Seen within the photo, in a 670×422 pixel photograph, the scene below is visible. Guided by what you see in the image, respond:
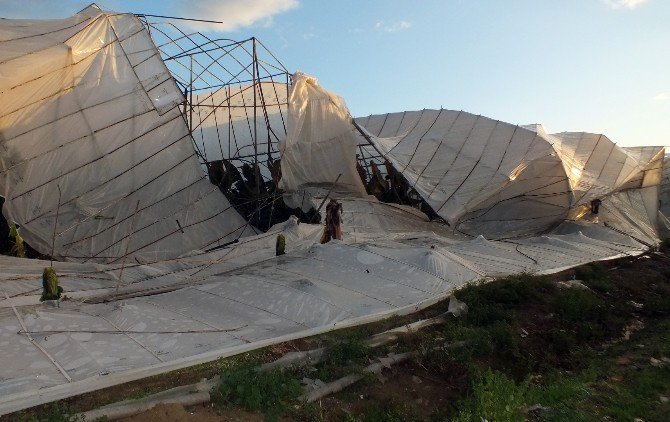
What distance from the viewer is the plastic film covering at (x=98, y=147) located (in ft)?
29.8

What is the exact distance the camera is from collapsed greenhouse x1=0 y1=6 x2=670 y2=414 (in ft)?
17.0

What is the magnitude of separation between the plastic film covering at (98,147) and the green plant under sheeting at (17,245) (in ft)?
0.77

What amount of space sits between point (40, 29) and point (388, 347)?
774 centimetres

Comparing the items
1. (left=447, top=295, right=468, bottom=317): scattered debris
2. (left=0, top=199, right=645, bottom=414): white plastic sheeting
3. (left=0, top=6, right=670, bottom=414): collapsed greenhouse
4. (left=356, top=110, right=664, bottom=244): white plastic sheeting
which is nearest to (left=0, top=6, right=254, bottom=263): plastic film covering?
(left=0, top=6, right=670, bottom=414): collapsed greenhouse

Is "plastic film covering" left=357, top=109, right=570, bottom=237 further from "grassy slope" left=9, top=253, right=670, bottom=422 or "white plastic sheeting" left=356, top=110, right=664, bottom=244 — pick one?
"grassy slope" left=9, top=253, right=670, bottom=422

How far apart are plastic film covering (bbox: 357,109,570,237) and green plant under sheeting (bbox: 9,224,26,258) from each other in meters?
6.82

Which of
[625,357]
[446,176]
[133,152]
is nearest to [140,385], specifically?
[625,357]

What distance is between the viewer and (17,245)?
8547 mm

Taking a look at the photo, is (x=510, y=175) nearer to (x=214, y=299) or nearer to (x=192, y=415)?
(x=214, y=299)

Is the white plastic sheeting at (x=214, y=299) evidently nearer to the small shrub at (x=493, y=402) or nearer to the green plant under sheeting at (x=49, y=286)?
the green plant under sheeting at (x=49, y=286)

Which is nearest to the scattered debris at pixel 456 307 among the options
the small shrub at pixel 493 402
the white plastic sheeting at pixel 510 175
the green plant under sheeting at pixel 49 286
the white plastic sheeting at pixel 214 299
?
the white plastic sheeting at pixel 214 299

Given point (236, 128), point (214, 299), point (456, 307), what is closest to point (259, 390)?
point (214, 299)

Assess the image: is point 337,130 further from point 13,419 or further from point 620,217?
point 13,419

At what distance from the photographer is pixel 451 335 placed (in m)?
5.77
